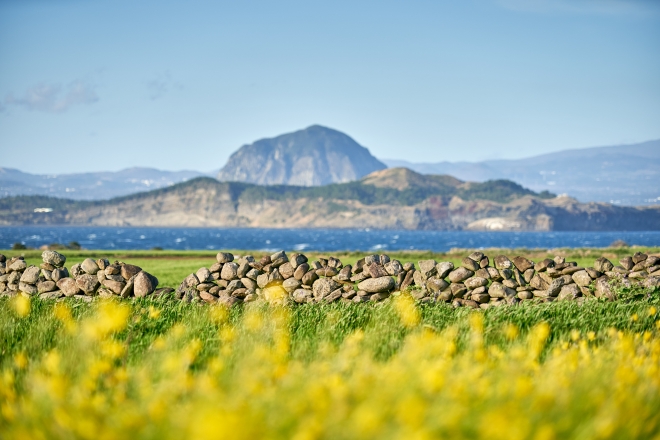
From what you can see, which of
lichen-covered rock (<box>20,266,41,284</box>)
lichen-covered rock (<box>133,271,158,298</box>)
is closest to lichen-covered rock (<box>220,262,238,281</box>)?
lichen-covered rock (<box>133,271,158,298</box>)

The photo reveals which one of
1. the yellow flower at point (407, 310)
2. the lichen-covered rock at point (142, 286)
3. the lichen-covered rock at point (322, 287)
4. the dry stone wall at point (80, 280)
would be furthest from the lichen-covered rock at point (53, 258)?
the yellow flower at point (407, 310)

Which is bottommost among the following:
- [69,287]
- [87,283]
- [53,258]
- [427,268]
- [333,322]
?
[333,322]

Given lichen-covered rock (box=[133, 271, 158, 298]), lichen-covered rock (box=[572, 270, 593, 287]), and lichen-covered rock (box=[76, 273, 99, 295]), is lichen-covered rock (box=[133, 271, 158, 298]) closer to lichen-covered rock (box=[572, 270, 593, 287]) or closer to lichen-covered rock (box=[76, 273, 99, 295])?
lichen-covered rock (box=[76, 273, 99, 295])

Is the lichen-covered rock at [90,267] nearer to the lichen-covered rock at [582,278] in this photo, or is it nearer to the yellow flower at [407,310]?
the yellow flower at [407,310]

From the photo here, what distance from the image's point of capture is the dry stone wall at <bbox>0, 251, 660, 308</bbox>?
13453 mm

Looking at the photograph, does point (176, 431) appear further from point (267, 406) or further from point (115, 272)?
point (115, 272)

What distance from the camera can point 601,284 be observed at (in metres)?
13.9

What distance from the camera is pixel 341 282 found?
13.9m

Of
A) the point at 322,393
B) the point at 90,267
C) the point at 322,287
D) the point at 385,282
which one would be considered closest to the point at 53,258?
the point at 90,267

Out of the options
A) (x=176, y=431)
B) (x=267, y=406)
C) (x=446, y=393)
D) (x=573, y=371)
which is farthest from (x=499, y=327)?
(x=176, y=431)

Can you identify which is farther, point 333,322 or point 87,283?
point 87,283

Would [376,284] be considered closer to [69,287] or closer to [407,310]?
[407,310]

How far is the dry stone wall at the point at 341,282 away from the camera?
1345 cm

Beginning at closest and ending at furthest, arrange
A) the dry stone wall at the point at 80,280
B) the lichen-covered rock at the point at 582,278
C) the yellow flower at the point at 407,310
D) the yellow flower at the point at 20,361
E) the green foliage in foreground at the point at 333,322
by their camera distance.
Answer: the yellow flower at the point at 20,361
the green foliage in foreground at the point at 333,322
the yellow flower at the point at 407,310
the dry stone wall at the point at 80,280
the lichen-covered rock at the point at 582,278
